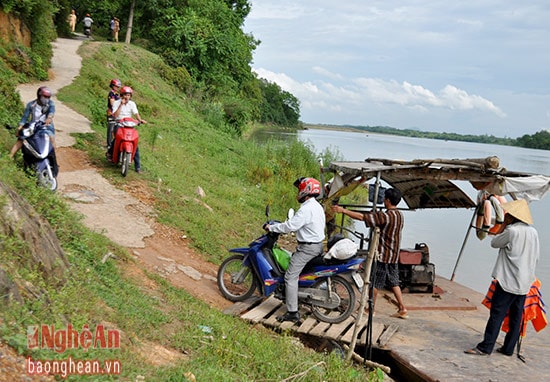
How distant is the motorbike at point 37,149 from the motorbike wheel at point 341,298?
12.9 feet

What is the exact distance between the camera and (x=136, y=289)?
5.41 meters

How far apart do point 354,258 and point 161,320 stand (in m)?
2.51

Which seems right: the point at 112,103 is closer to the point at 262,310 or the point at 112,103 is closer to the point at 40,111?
the point at 40,111

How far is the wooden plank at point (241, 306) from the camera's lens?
6.30 metres

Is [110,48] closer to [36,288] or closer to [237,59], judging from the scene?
[237,59]

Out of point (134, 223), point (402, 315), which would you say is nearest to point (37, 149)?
point (134, 223)

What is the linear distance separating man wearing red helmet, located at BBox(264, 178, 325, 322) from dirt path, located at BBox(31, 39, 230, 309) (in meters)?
1.03

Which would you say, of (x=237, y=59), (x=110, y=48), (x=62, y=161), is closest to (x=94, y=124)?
(x=62, y=161)

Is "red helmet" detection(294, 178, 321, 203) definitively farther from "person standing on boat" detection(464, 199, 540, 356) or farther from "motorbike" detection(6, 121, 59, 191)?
"motorbike" detection(6, 121, 59, 191)

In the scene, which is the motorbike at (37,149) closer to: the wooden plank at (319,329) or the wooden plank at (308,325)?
the wooden plank at (308,325)

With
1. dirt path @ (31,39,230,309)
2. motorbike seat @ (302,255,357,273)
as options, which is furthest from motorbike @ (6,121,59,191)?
motorbike seat @ (302,255,357,273)

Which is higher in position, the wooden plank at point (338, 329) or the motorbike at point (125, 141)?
the motorbike at point (125, 141)

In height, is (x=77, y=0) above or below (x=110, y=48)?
above

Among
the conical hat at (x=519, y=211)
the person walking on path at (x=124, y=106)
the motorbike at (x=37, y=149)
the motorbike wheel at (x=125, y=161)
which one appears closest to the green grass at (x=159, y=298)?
the motorbike wheel at (x=125, y=161)
